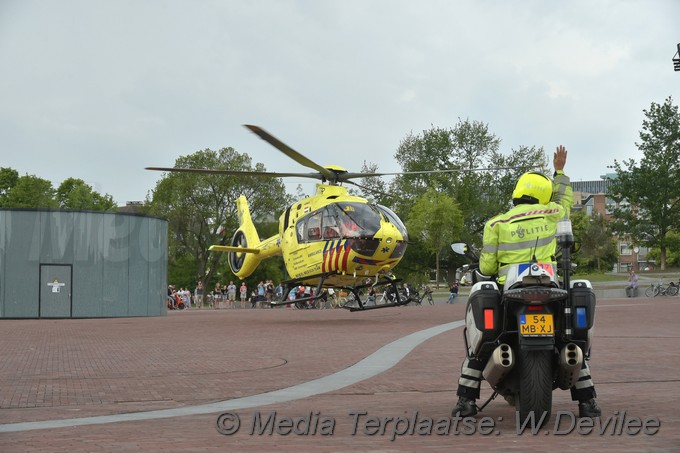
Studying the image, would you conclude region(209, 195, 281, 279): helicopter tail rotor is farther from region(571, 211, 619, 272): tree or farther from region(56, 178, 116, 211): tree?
region(571, 211, 619, 272): tree

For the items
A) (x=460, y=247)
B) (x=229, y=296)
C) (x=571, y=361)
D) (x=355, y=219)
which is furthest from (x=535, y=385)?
(x=229, y=296)

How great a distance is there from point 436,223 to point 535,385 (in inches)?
2337

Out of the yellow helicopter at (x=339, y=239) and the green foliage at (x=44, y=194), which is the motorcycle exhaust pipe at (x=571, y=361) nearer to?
the yellow helicopter at (x=339, y=239)

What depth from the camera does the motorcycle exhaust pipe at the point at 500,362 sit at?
6531 mm

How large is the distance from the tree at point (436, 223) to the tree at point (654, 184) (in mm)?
12744

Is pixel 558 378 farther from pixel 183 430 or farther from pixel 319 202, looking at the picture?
pixel 319 202

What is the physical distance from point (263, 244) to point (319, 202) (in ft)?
18.9

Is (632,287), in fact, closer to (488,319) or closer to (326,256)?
(326,256)

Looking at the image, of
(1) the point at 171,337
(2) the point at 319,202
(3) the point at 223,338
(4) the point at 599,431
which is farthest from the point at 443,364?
(2) the point at 319,202

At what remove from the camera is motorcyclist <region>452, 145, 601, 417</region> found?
7000 millimetres

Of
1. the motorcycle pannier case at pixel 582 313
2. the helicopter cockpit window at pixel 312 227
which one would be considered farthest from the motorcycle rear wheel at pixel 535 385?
the helicopter cockpit window at pixel 312 227

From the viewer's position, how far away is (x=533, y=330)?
6.36 metres

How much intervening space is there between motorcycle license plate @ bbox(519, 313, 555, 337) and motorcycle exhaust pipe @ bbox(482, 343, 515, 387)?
0.89 feet

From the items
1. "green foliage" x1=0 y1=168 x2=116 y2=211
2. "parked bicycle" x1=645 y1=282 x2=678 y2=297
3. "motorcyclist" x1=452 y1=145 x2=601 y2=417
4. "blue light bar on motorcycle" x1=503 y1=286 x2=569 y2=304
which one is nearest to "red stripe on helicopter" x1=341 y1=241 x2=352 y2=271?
"motorcyclist" x1=452 y1=145 x2=601 y2=417
